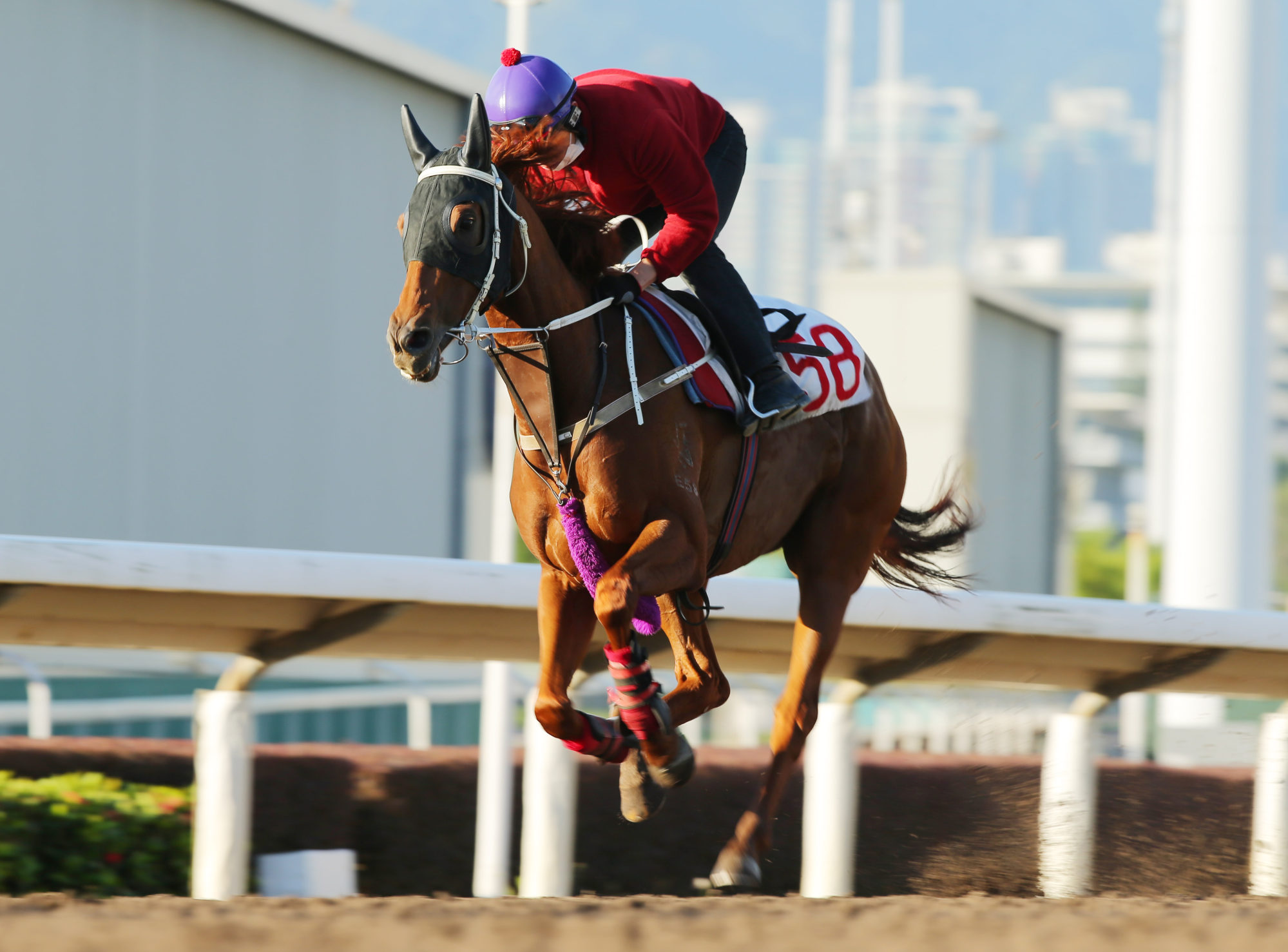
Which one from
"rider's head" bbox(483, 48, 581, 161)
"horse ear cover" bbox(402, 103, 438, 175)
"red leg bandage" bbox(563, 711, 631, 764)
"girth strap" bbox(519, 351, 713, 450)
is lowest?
"red leg bandage" bbox(563, 711, 631, 764)

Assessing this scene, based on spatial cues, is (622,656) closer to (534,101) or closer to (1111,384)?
(534,101)

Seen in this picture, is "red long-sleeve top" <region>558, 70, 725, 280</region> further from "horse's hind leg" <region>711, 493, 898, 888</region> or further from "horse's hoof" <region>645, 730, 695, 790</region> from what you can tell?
"horse's hoof" <region>645, 730, 695, 790</region>

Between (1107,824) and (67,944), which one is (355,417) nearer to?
(1107,824)

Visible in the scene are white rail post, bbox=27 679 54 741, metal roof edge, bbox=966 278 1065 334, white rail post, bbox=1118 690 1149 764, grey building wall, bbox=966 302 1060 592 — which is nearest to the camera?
white rail post, bbox=27 679 54 741

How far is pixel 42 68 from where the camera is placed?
9.04 metres

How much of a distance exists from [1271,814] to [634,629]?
330 cm

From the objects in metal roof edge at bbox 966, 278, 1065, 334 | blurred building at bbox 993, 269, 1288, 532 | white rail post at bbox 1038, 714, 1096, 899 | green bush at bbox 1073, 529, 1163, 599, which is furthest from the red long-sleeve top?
blurred building at bbox 993, 269, 1288, 532

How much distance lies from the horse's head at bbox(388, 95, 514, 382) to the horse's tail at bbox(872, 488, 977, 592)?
86.5 inches

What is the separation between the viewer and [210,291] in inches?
407

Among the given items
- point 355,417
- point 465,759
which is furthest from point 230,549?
point 355,417

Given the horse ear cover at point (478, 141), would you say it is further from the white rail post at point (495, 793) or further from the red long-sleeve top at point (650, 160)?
the white rail post at point (495, 793)

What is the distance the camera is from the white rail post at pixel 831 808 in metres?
5.82

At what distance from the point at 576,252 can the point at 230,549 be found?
1448 mm

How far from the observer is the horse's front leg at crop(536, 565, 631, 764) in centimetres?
421
